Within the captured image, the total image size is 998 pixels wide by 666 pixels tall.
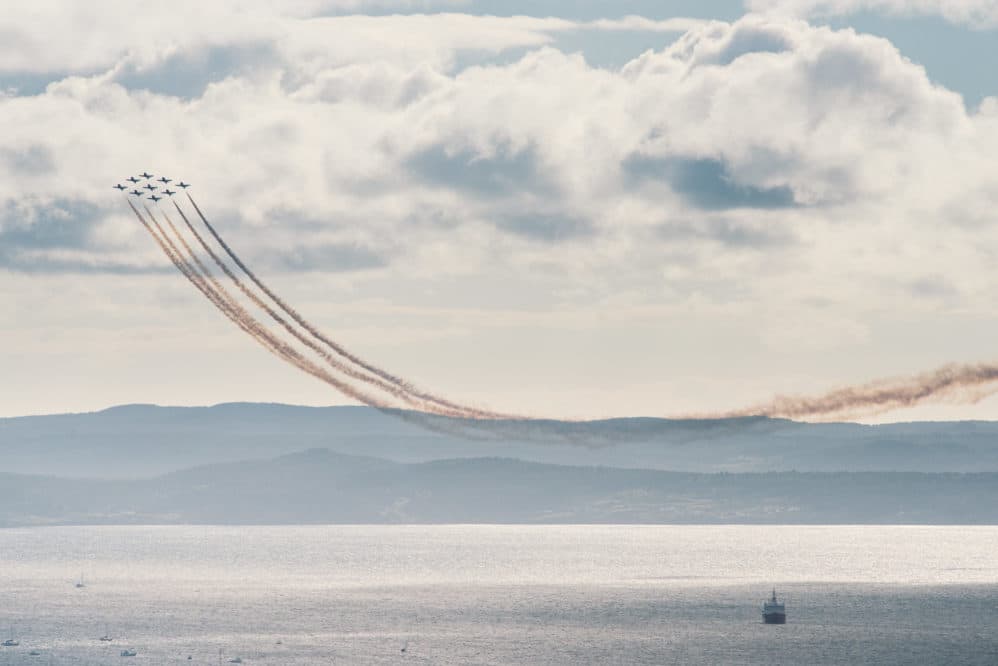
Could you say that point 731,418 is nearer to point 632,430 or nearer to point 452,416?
point 632,430

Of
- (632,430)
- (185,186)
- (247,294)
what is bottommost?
(632,430)

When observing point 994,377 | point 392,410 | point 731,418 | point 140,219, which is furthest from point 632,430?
point 140,219

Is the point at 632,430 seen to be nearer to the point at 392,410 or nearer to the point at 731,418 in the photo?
the point at 731,418

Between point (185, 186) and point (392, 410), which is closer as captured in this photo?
point (392, 410)

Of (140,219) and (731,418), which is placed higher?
(140,219)

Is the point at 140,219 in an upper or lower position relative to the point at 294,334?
upper

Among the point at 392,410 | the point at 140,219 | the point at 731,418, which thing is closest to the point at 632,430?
the point at 731,418

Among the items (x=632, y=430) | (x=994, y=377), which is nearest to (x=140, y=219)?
(x=632, y=430)

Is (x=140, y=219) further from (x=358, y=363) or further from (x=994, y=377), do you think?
(x=994, y=377)
